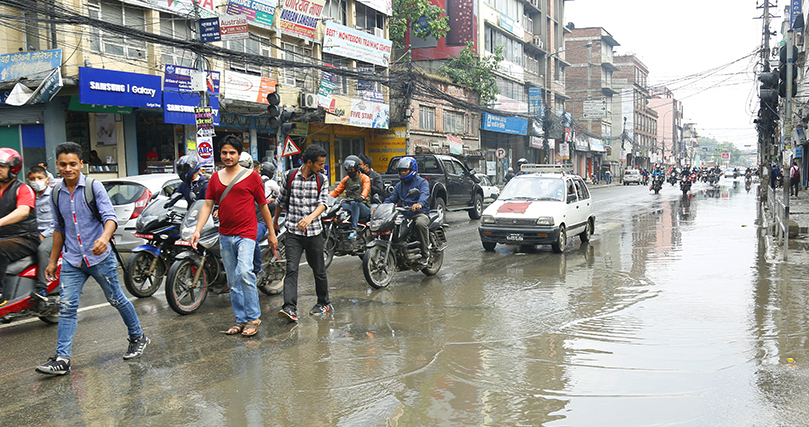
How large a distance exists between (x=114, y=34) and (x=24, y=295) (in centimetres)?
1440

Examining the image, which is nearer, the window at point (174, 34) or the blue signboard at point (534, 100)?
the window at point (174, 34)

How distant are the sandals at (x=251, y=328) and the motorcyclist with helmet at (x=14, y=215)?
2.38 meters

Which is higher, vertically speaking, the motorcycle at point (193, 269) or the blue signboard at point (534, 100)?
the blue signboard at point (534, 100)

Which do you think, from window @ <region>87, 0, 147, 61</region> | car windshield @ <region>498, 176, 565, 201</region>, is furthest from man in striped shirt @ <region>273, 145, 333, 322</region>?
window @ <region>87, 0, 147, 61</region>

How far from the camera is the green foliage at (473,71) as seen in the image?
39406mm

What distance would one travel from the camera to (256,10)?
23750mm

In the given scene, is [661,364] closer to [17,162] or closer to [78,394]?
[78,394]

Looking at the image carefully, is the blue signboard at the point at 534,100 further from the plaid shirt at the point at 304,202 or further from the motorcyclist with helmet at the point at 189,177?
the plaid shirt at the point at 304,202

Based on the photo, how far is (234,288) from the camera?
612 centimetres

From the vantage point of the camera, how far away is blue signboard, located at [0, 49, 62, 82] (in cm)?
1700

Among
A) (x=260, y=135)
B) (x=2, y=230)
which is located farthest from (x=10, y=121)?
(x=2, y=230)

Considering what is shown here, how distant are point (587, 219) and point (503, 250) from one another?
8.05 feet

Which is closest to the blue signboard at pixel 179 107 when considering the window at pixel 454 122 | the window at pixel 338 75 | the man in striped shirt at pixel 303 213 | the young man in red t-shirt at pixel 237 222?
the window at pixel 338 75

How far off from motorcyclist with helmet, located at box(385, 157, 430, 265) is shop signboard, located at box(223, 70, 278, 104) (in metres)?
14.5
